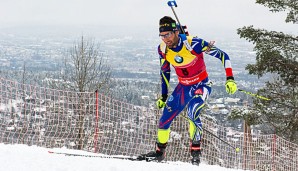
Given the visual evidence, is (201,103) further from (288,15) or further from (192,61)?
(288,15)

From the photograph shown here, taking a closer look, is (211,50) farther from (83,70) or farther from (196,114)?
(83,70)

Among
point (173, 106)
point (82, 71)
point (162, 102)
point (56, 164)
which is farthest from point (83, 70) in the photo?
point (56, 164)

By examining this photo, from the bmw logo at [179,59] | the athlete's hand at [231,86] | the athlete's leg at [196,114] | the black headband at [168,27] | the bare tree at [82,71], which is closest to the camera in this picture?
the athlete's hand at [231,86]

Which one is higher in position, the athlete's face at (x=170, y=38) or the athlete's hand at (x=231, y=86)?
the athlete's face at (x=170, y=38)

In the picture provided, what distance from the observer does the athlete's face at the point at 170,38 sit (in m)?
5.97

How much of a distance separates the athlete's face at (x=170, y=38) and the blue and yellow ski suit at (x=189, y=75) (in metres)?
0.06

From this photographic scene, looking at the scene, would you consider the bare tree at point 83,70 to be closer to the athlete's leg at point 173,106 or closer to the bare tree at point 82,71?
the bare tree at point 82,71

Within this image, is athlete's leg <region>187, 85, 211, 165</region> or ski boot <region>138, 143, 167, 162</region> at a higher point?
athlete's leg <region>187, 85, 211, 165</region>

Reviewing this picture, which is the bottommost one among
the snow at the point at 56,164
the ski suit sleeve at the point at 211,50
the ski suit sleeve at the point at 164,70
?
the snow at the point at 56,164

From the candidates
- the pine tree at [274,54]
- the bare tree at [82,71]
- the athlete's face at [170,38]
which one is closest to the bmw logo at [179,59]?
the athlete's face at [170,38]

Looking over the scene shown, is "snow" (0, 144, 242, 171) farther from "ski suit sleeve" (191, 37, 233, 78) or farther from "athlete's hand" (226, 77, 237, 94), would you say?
"ski suit sleeve" (191, 37, 233, 78)

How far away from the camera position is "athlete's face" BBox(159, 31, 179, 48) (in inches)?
235

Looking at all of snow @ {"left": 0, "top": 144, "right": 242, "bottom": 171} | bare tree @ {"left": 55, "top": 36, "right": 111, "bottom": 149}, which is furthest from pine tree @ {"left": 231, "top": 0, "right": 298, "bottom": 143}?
snow @ {"left": 0, "top": 144, "right": 242, "bottom": 171}

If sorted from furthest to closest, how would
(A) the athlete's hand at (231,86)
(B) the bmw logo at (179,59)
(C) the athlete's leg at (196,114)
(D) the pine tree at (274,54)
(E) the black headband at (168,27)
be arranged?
(D) the pine tree at (274,54) → (C) the athlete's leg at (196,114) → (B) the bmw logo at (179,59) → (E) the black headband at (168,27) → (A) the athlete's hand at (231,86)
